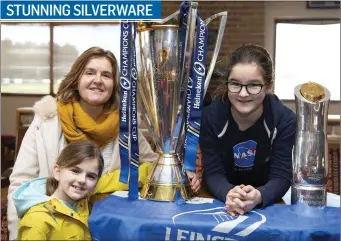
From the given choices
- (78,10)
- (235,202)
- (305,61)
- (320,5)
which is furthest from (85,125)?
(320,5)

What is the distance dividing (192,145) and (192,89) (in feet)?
0.31

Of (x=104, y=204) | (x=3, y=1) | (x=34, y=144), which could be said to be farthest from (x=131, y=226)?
(x=3, y=1)

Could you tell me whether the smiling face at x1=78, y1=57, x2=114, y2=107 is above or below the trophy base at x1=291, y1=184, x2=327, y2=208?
above

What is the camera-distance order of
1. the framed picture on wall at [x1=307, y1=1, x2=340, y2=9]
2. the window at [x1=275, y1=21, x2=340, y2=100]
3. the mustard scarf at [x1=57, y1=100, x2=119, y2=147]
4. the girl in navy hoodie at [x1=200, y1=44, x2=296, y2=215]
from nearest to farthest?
1. the girl in navy hoodie at [x1=200, y1=44, x2=296, y2=215]
2. the mustard scarf at [x1=57, y1=100, x2=119, y2=147]
3. the window at [x1=275, y1=21, x2=340, y2=100]
4. the framed picture on wall at [x1=307, y1=1, x2=340, y2=9]

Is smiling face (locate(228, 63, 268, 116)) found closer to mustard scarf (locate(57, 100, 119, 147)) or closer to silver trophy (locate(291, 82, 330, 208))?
silver trophy (locate(291, 82, 330, 208))

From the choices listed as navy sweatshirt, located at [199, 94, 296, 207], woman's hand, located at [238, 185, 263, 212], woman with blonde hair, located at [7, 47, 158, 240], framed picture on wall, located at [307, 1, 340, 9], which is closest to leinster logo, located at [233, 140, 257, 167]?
navy sweatshirt, located at [199, 94, 296, 207]

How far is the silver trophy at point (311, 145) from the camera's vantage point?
727 millimetres

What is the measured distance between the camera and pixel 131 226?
26.4 inches

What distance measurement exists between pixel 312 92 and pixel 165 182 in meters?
0.29

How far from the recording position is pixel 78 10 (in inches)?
28.7

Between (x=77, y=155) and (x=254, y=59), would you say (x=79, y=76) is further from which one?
(x=254, y=59)

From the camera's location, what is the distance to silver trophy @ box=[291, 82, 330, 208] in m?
0.73

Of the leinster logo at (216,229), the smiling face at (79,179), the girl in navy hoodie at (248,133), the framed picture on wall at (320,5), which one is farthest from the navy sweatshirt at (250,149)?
the framed picture on wall at (320,5)

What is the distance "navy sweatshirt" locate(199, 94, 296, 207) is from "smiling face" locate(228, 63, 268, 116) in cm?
7
